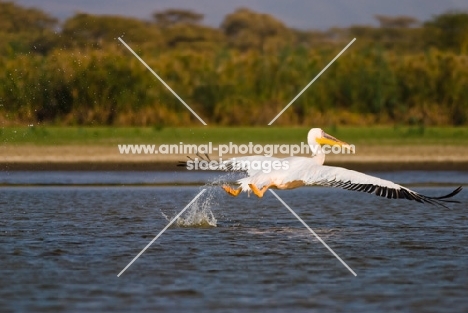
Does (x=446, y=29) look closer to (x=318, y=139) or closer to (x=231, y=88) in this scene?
(x=231, y=88)

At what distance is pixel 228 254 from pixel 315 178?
57.6 inches

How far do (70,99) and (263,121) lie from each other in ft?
15.2

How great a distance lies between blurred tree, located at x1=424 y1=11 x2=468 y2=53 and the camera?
45.1m

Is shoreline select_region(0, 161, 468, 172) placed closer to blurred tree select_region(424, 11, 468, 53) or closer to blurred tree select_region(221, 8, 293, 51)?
blurred tree select_region(424, 11, 468, 53)

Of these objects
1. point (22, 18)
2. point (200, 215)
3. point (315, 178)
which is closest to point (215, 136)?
point (200, 215)

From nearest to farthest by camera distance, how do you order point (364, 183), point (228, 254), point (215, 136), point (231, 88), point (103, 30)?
point (228, 254) → point (364, 183) → point (215, 136) → point (231, 88) → point (103, 30)

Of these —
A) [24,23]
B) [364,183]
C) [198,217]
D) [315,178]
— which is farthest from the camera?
[24,23]

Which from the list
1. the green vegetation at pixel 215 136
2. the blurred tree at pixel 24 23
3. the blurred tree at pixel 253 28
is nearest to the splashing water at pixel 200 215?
the green vegetation at pixel 215 136

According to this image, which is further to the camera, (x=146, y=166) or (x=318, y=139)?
(x=146, y=166)

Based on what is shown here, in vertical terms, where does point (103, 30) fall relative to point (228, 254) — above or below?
above

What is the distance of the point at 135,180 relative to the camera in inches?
805

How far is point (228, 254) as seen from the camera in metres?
11.3

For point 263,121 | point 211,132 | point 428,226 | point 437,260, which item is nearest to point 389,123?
point 263,121

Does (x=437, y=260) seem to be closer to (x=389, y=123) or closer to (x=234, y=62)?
(x=389, y=123)
